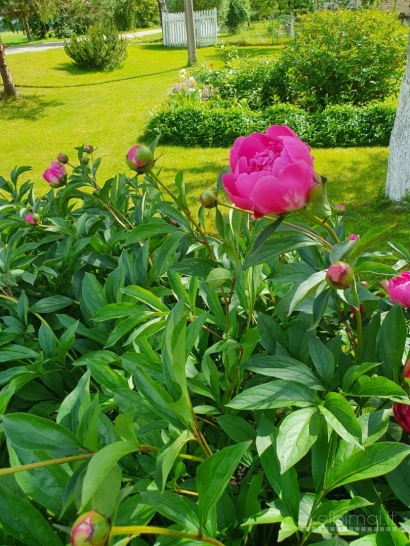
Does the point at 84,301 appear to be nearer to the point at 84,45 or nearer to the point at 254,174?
the point at 254,174

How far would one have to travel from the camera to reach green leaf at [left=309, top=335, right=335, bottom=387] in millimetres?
692

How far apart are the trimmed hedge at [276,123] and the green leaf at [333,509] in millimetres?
5414

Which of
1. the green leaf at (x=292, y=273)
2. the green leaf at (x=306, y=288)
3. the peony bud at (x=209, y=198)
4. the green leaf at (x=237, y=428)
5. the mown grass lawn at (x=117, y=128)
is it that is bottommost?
the mown grass lawn at (x=117, y=128)

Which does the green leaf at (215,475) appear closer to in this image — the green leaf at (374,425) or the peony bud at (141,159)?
the green leaf at (374,425)

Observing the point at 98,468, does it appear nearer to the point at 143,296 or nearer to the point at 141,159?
the point at 143,296

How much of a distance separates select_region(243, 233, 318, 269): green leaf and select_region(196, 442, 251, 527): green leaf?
252 millimetres

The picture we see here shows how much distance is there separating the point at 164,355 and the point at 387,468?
299mm

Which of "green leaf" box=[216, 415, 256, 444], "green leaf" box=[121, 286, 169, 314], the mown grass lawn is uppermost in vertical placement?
"green leaf" box=[121, 286, 169, 314]

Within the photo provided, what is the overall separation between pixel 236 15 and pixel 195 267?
23954 mm

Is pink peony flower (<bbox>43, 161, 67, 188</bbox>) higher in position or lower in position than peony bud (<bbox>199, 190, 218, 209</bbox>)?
lower

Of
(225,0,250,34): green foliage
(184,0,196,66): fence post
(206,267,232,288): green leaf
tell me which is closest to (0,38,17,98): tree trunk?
(184,0,196,66): fence post

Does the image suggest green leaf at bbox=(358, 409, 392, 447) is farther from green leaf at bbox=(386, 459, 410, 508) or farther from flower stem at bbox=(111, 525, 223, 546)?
flower stem at bbox=(111, 525, 223, 546)

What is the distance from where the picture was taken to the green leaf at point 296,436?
0.58 meters

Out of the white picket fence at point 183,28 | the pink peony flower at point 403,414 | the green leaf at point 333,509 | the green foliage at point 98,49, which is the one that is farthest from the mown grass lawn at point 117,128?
the green leaf at point 333,509
